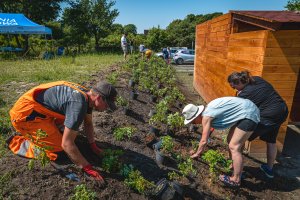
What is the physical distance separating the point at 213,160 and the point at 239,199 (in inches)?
26.1

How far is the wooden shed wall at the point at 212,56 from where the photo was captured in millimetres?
6246

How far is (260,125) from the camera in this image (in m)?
3.52

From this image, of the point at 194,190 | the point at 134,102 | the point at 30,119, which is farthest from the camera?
the point at 134,102

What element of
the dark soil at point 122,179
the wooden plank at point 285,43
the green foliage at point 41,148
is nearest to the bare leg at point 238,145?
the dark soil at point 122,179

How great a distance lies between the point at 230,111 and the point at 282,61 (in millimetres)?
1661

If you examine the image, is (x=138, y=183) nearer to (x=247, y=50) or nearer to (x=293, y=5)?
(x=247, y=50)

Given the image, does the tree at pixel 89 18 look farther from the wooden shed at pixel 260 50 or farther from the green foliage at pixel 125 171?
the green foliage at pixel 125 171

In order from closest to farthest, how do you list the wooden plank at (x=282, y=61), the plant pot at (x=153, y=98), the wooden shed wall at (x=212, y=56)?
the wooden plank at (x=282, y=61)
the wooden shed wall at (x=212, y=56)
the plant pot at (x=153, y=98)

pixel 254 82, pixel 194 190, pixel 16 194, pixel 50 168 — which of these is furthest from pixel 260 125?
pixel 16 194

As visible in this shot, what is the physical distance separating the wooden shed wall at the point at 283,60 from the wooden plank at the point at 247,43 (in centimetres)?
16

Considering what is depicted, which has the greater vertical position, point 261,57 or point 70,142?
point 261,57

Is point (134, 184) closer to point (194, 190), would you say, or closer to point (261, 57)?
point (194, 190)

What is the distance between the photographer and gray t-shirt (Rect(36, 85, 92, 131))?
238 cm

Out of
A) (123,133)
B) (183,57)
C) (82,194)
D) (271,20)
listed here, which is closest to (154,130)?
(123,133)
